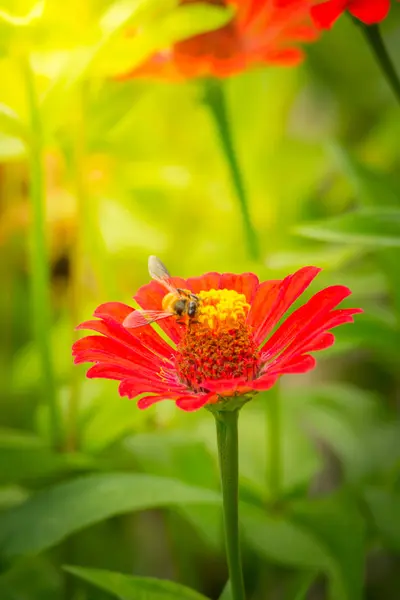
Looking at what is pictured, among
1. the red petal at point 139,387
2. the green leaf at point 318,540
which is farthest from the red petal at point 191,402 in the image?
the green leaf at point 318,540

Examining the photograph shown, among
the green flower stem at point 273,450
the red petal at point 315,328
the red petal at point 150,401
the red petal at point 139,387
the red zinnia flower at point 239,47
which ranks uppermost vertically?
the red zinnia flower at point 239,47

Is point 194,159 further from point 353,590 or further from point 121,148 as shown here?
point 353,590

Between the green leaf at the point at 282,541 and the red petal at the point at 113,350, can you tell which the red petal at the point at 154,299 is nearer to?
the red petal at the point at 113,350

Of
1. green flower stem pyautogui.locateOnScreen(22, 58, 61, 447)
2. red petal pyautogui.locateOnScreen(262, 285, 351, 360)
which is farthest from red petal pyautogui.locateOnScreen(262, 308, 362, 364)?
green flower stem pyautogui.locateOnScreen(22, 58, 61, 447)

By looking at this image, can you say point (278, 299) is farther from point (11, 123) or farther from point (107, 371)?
point (11, 123)

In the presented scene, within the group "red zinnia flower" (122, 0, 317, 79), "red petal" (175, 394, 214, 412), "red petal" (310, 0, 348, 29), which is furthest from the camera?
"red zinnia flower" (122, 0, 317, 79)

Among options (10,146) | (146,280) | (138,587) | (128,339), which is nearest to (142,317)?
(128,339)

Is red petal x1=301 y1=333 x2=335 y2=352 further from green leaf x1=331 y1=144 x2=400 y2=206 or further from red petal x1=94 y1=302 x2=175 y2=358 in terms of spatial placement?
green leaf x1=331 y1=144 x2=400 y2=206
